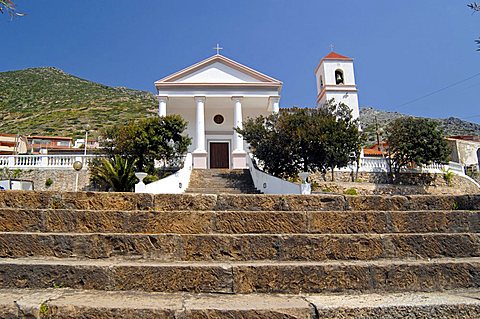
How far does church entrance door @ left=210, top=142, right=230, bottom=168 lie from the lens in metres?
22.9

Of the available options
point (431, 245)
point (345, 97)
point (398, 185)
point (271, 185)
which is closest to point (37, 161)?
point (271, 185)

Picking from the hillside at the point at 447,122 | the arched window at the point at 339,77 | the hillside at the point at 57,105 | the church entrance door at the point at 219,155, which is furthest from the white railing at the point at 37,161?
the hillside at the point at 447,122

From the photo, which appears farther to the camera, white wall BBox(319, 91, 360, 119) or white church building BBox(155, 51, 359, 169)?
white wall BBox(319, 91, 360, 119)

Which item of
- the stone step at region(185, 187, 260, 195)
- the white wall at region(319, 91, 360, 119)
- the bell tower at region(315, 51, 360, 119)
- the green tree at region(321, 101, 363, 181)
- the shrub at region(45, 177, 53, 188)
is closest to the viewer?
the stone step at region(185, 187, 260, 195)

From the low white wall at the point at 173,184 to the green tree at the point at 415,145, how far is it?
12457 mm

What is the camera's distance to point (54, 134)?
46.5 meters

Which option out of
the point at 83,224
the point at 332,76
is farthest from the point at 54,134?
the point at 83,224

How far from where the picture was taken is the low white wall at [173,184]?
429 inches

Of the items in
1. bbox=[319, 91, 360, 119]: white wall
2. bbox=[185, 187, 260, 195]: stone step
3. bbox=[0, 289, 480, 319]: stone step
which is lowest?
bbox=[0, 289, 480, 319]: stone step

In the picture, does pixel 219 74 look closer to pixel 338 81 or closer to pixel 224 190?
pixel 338 81

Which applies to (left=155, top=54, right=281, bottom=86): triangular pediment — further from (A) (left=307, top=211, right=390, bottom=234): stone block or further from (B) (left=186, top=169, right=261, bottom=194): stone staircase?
(A) (left=307, top=211, right=390, bottom=234): stone block

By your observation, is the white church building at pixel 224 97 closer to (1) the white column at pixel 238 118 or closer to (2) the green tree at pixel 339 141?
(1) the white column at pixel 238 118

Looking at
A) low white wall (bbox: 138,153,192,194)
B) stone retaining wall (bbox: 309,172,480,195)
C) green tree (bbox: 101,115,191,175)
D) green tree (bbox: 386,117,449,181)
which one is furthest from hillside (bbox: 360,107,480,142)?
low white wall (bbox: 138,153,192,194)

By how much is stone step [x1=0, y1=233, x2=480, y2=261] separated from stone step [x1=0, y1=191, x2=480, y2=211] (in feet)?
3.14
